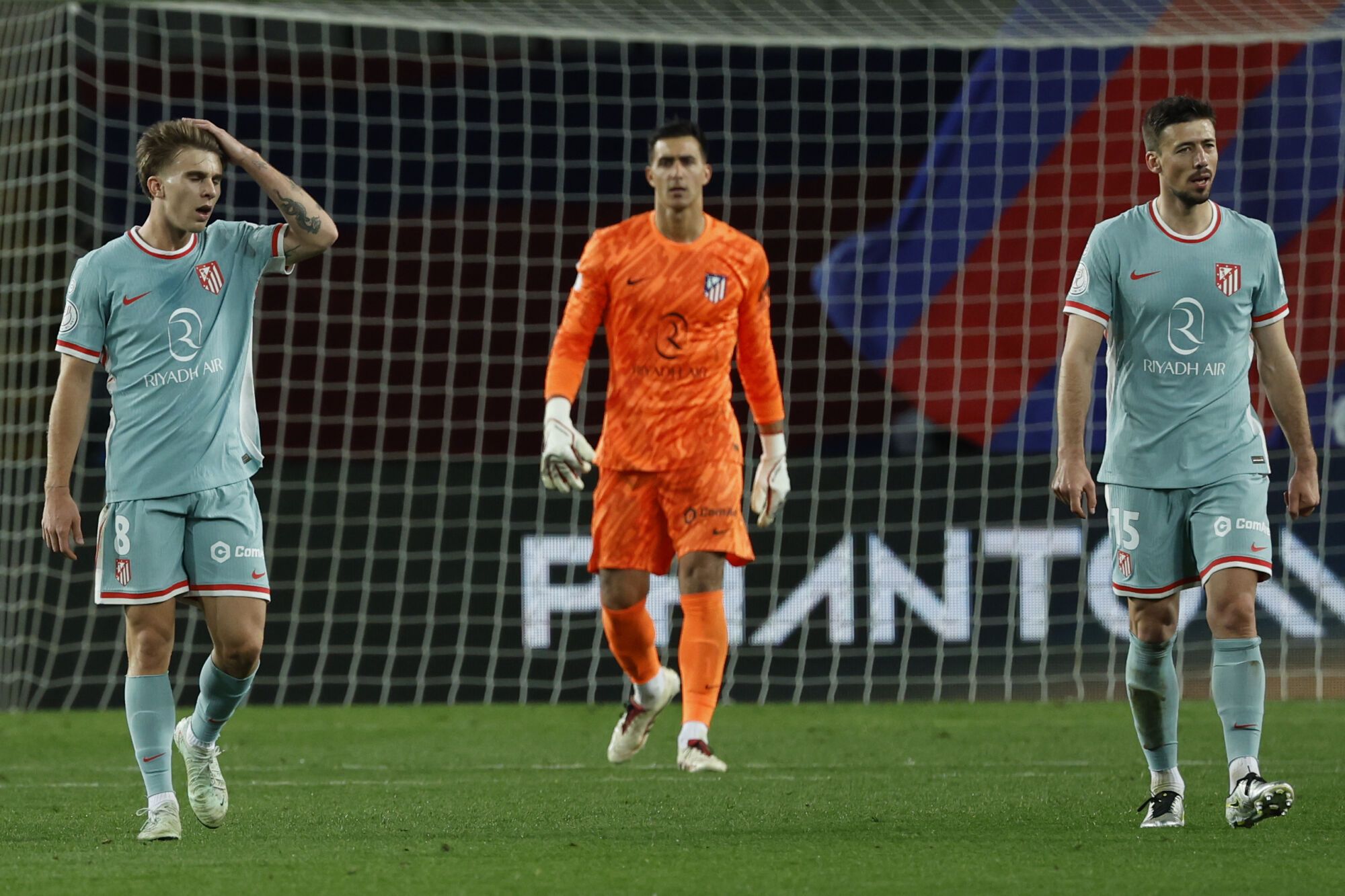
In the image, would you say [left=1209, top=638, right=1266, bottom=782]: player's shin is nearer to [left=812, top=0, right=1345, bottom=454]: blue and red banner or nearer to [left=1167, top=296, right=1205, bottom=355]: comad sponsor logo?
[left=1167, top=296, right=1205, bottom=355]: comad sponsor logo

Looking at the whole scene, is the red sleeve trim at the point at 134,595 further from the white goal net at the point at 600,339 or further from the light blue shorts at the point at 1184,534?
the white goal net at the point at 600,339

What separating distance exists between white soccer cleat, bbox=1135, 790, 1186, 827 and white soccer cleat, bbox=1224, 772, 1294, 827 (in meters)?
0.16

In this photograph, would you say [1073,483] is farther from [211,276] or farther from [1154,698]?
[211,276]

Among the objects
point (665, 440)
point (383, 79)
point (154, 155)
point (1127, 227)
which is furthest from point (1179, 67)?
point (154, 155)

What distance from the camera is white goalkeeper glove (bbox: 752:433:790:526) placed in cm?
684

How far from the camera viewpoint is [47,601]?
10000 mm

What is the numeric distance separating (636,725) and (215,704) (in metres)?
2.15

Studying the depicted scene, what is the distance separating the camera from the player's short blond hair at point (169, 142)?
483 centimetres

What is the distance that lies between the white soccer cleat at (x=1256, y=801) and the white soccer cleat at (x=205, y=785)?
258 centimetres

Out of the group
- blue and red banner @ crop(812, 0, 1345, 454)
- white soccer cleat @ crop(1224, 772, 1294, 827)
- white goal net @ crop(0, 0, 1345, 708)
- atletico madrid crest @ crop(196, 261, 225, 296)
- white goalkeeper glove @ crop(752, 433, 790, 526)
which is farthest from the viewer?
blue and red banner @ crop(812, 0, 1345, 454)

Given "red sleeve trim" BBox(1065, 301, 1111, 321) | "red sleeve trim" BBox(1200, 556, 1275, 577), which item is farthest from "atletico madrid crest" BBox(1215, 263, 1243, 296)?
"red sleeve trim" BBox(1200, 556, 1275, 577)

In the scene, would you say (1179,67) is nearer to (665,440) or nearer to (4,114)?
(665,440)

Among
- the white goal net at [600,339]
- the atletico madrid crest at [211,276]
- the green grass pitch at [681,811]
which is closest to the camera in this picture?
the green grass pitch at [681,811]

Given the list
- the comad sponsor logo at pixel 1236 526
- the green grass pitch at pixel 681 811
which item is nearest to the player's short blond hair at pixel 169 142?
the green grass pitch at pixel 681 811
